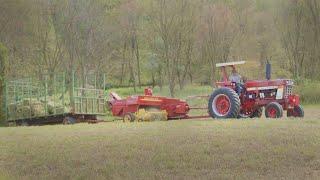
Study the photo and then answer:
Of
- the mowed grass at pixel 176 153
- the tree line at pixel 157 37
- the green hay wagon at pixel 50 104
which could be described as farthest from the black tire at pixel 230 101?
the tree line at pixel 157 37

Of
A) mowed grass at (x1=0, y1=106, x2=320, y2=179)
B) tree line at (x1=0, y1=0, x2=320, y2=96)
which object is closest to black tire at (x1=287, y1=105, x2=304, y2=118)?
mowed grass at (x1=0, y1=106, x2=320, y2=179)

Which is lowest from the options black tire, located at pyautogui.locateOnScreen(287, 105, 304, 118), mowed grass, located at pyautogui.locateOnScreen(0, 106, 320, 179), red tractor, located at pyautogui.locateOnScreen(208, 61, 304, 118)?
mowed grass, located at pyautogui.locateOnScreen(0, 106, 320, 179)

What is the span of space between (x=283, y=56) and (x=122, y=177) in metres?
31.4

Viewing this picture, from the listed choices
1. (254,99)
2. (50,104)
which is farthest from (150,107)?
(254,99)

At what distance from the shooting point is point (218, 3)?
125 feet

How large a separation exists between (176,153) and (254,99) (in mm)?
7235

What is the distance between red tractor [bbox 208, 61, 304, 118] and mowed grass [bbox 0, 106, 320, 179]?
3364 mm

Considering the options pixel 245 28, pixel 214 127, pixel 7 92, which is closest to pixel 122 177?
pixel 214 127

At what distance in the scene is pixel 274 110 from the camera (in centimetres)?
1612

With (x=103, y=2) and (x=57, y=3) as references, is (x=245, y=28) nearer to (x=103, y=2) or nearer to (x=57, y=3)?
(x=103, y=2)

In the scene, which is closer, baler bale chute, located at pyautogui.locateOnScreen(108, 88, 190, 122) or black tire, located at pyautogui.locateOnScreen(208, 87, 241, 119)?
black tire, located at pyautogui.locateOnScreen(208, 87, 241, 119)

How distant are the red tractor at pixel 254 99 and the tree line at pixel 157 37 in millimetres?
10739

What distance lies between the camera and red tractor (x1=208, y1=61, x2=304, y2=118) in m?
16.4

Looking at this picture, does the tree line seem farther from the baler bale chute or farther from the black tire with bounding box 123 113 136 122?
the black tire with bounding box 123 113 136 122
